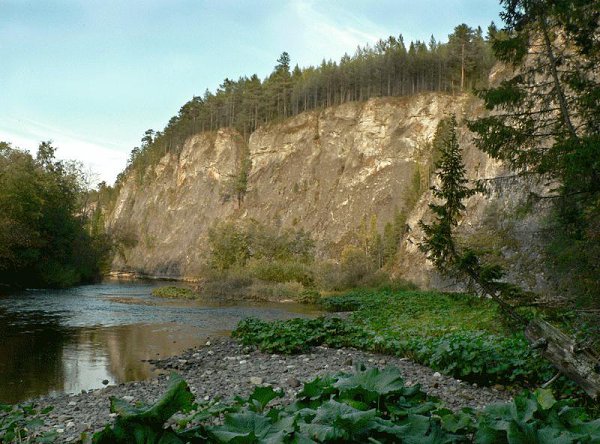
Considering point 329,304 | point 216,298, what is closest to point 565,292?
point 329,304

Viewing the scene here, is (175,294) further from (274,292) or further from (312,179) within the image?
(312,179)

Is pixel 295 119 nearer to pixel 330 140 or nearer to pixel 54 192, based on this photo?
pixel 330 140

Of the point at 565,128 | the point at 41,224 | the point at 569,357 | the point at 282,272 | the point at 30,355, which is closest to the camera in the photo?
the point at 569,357

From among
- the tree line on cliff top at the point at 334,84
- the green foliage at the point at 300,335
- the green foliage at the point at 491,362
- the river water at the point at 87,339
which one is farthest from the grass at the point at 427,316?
the tree line on cliff top at the point at 334,84

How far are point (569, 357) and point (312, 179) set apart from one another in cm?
6659

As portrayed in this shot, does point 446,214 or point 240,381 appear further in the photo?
point 446,214

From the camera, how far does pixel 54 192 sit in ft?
141

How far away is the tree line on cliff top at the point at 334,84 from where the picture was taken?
73125 mm

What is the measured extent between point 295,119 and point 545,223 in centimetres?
6524

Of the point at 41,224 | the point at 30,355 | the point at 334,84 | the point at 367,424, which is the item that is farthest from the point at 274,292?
the point at 334,84

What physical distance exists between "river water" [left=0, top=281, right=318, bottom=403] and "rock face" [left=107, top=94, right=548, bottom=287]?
26.4 metres

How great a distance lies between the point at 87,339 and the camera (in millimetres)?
15906

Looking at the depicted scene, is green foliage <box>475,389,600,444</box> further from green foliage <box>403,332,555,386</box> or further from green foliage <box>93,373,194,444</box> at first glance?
green foliage <box>403,332,555,386</box>

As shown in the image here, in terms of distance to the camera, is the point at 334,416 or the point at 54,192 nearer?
the point at 334,416
